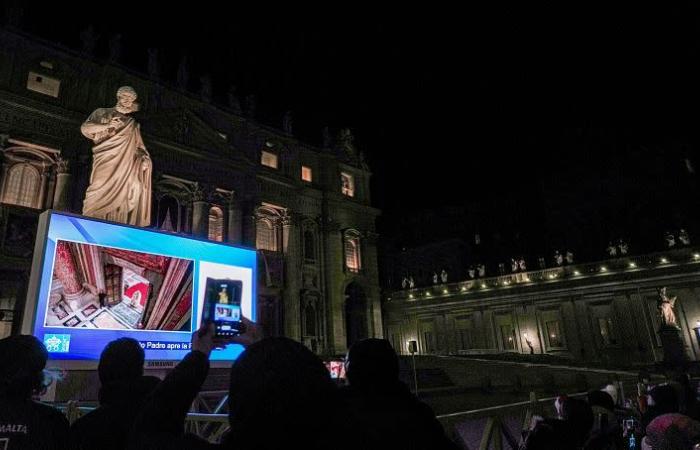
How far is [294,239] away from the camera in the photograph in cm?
3353

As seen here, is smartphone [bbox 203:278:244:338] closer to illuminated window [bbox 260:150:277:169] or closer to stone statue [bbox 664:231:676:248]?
illuminated window [bbox 260:150:277:169]

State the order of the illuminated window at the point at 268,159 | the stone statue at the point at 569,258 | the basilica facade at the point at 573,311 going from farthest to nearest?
the stone statue at the point at 569,258 < the basilica facade at the point at 573,311 < the illuminated window at the point at 268,159

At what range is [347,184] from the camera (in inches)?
1571

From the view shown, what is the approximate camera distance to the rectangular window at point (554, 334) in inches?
1601

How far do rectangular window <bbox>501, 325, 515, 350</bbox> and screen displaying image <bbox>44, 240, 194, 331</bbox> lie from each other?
41.3 meters

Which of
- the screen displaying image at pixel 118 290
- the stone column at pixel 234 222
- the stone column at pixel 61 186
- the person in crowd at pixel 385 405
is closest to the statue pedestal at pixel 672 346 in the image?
the stone column at pixel 234 222

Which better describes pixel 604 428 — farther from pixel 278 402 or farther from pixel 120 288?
pixel 120 288

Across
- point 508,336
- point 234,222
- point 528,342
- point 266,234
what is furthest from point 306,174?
point 528,342

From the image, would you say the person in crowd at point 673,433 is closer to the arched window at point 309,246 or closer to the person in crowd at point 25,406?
the person in crowd at point 25,406

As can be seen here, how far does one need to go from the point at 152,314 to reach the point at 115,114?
13.8 ft

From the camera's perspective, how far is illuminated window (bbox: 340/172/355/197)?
3936 centimetres

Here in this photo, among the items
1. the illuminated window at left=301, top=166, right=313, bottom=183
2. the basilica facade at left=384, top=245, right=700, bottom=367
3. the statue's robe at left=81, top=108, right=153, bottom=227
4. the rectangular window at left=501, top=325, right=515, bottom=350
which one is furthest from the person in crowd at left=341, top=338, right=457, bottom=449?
the rectangular window at left=501, top=325, right=515, bottom=350

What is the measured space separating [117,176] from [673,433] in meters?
9.32

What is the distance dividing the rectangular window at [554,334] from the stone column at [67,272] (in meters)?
42.4
